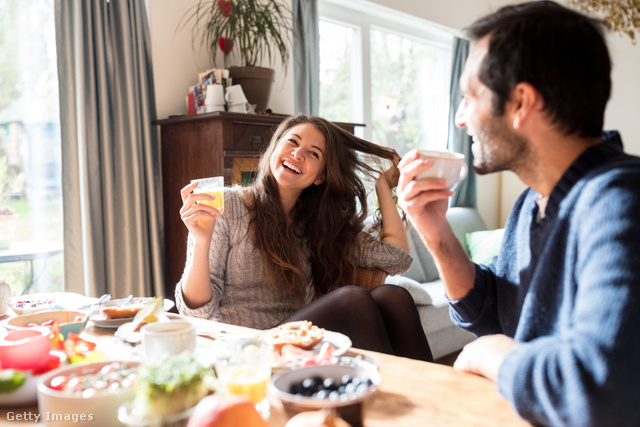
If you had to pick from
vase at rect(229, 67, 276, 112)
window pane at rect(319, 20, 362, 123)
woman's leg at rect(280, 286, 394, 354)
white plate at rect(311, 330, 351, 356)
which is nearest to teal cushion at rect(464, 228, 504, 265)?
window pane at rect(319, 20, 362, 123)

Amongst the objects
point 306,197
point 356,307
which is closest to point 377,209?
point 306,197

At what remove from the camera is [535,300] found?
0.97 m

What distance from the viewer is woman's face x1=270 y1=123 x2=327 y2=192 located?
78.3 inches

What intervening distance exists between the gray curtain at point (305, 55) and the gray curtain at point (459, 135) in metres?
1.82

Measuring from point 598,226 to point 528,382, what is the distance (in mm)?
240

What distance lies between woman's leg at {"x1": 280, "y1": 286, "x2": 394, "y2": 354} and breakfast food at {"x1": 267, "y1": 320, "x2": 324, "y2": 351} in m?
0.40

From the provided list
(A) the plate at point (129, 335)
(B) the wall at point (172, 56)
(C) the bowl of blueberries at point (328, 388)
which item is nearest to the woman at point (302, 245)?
(A) the plate at point (129, 335)

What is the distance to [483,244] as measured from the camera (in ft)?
14.1

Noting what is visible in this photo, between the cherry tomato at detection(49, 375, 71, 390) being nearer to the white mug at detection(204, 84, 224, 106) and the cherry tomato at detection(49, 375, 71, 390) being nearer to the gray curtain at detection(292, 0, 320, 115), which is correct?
the white mug at detection(204, 84, 224, 106)

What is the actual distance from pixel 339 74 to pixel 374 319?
10.4ft

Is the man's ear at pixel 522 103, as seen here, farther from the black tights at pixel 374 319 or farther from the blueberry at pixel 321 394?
the black tights at pixel 374 319

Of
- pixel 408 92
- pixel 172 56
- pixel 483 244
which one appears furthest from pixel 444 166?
pixel 408 92

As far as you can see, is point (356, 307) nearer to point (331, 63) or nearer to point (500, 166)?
point (500, 166)

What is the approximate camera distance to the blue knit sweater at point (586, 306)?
2.35 ft
